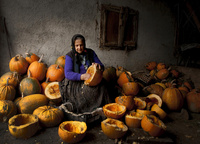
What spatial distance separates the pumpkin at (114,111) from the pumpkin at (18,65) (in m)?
2.55

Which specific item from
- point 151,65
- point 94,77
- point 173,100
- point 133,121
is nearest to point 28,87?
point 94,77

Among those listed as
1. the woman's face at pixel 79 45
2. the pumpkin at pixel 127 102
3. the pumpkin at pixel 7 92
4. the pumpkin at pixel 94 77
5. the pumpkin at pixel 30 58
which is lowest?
the pumpkin at pixel 127 102

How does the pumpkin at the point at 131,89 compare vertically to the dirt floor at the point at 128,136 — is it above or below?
above

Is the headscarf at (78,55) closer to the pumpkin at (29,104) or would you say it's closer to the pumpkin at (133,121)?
the pumpkin at (29,104)

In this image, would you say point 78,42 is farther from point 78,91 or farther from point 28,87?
point 28,87

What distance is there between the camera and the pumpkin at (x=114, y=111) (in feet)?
7.73

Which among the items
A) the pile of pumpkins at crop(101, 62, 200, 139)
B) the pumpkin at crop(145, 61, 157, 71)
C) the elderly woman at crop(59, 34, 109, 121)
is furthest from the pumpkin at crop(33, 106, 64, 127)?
the pumpkin at crop(145, 61, 157, 71)

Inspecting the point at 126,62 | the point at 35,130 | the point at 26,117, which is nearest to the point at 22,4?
the point at 26,117

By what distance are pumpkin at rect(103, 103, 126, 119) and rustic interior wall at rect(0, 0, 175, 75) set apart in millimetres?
2952

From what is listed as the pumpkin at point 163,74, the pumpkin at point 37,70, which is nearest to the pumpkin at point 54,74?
the pumpkin at point 37,70

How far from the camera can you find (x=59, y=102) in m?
3.16

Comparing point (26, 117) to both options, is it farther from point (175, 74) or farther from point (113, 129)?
point (175, 74)

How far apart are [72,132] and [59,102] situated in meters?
1.33

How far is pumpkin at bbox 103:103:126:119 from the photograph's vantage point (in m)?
2.36
